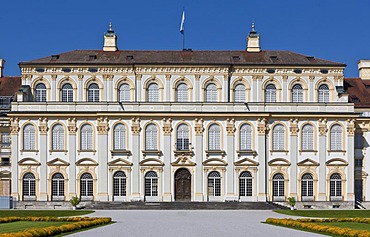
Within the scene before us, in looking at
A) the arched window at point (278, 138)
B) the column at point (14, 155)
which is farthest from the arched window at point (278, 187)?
the column at point (14, 155)

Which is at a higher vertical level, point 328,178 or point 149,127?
point 149,127

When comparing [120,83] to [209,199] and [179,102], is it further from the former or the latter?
[209,199]

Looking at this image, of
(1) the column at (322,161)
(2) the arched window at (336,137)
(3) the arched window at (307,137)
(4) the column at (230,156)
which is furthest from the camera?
(3) the arched window at (307,137)

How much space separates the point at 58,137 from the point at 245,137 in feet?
59.8

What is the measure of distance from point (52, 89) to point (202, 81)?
602 inches

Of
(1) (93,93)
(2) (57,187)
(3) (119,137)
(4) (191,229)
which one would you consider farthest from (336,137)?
(4) (191,229)

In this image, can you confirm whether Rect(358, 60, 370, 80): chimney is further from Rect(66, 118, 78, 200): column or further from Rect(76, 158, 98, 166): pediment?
Rect(66, 118, 78, 200): column

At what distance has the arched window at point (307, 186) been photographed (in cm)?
7138

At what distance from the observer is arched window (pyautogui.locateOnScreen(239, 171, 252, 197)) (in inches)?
2790

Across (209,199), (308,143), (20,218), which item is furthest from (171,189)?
(20,218)

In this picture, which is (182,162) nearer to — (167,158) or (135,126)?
(167,158)

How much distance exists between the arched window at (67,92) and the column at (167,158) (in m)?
10.5

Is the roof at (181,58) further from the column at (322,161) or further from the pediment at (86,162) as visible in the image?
the pediment at (86,162)

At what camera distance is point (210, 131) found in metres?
71.1
